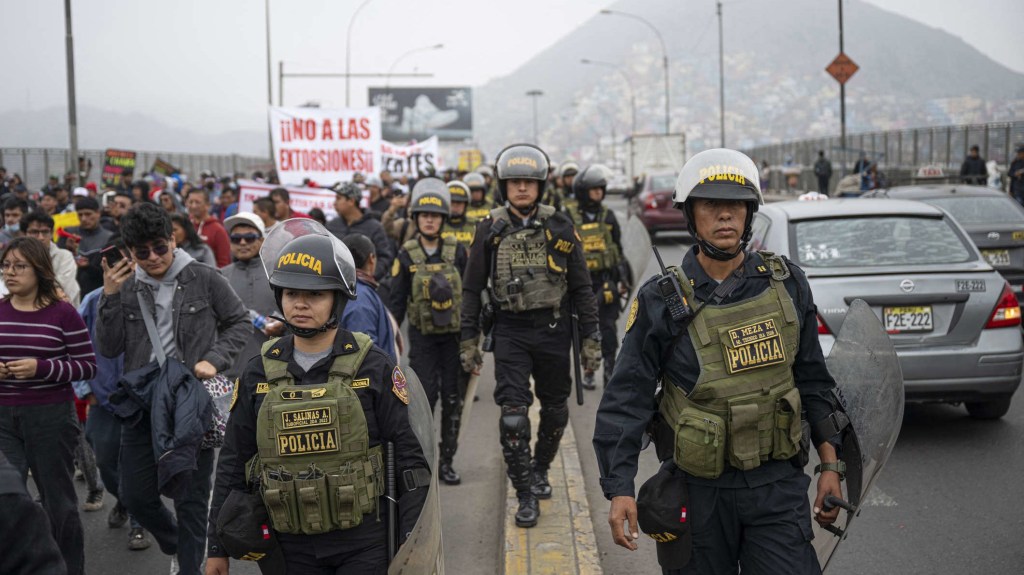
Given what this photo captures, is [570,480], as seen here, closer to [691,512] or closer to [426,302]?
[426,302]

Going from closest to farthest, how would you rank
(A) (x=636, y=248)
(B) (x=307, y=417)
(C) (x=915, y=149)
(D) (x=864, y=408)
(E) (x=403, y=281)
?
1. (B) (x=307, y=417)
2. (D) (x=864, y=408)
3. (E) (x=403, y=281)
4. (A) (x=636, y=248)
5. (C) (x=915, y=149)

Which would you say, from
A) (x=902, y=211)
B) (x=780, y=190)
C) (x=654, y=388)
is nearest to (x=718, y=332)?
(x=654, y=388)

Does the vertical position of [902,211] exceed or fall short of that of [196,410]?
it exceeds it

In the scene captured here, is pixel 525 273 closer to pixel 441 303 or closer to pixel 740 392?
pixel 441 303

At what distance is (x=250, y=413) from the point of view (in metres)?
3.16

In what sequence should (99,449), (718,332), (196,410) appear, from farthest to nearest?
1. (99,449)
2. (196,410)
3. (718,332)

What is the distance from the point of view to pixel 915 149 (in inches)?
1350

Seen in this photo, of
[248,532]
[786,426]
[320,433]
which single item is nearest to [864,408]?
[786,426]

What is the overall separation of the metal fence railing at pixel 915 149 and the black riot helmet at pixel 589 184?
65.6 ft

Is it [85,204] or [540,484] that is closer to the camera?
[540,484]

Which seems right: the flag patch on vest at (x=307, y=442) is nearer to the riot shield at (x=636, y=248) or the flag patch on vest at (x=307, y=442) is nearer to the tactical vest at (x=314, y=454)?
the tactical vest at (x=314, y=454)

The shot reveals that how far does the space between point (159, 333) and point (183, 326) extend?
0.37 ft

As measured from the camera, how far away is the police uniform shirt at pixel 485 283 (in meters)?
5.74

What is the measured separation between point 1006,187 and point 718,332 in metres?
26.3
